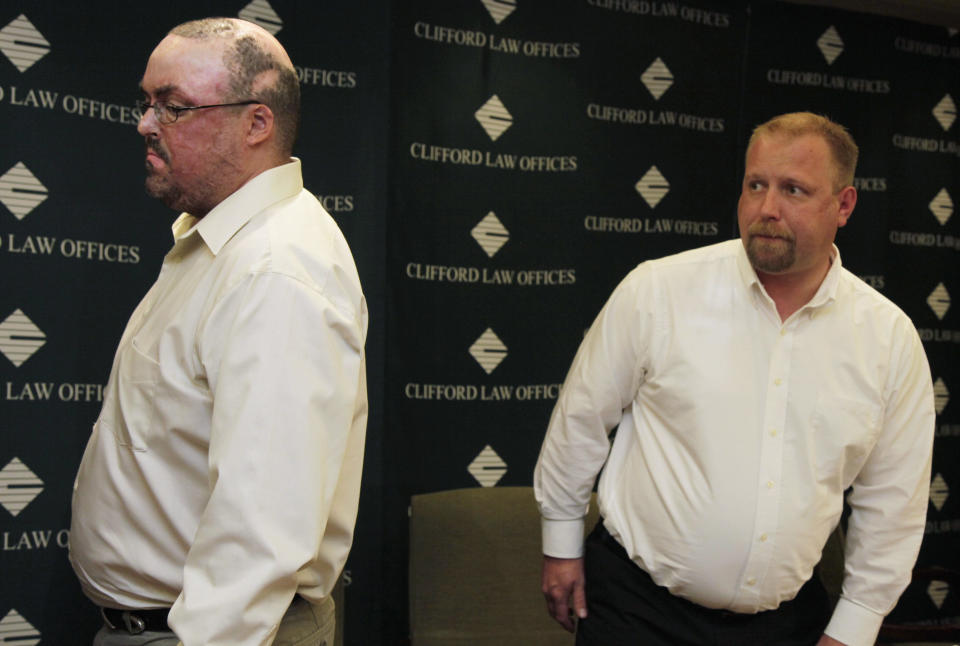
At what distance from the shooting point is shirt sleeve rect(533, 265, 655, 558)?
2.08m

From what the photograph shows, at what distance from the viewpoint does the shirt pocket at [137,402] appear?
1.42m

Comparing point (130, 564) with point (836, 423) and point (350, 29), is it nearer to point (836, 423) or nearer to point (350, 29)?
point (836, 423)

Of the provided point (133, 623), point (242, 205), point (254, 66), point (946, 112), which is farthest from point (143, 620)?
point (946, 112)

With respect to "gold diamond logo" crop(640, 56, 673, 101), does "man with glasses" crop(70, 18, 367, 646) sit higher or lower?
lower

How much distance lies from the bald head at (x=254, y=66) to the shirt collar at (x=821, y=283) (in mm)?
1100

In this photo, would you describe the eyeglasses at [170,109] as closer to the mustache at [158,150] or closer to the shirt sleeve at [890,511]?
the mustache at [158,150]

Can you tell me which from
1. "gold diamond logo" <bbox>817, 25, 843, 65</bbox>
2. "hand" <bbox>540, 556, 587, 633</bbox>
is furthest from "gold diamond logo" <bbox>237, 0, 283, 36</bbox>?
"gold diamond logo" <bbox>817, 25, 843, 65</bbox>

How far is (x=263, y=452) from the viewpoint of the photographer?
1.25 meters

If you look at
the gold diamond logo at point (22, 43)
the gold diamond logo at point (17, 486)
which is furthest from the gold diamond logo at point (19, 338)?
the gold diamond logo at point (22, 43)

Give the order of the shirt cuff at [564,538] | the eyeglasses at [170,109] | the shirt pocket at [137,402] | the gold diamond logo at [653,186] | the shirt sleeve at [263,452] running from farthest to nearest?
the gold diamond logo at [653,186] < the shirt cuff at [564,538] < the eyeglasses at [170,109] < the shirt pocket at [137,402] < the shirt sleeve at [263,452]

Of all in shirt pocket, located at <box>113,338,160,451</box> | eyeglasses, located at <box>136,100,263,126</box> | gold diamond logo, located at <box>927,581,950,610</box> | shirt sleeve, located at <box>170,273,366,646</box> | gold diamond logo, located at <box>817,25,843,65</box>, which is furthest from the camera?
gold diamond logo, located at <box>927,581,950,610</box>

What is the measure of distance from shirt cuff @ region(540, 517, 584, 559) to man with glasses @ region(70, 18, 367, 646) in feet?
2.27

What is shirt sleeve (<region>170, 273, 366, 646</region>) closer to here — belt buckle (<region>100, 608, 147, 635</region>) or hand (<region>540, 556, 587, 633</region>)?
belt buckle (<region>100, 608, 147, 635</region>)

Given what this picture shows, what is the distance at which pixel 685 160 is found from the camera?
349 cm
